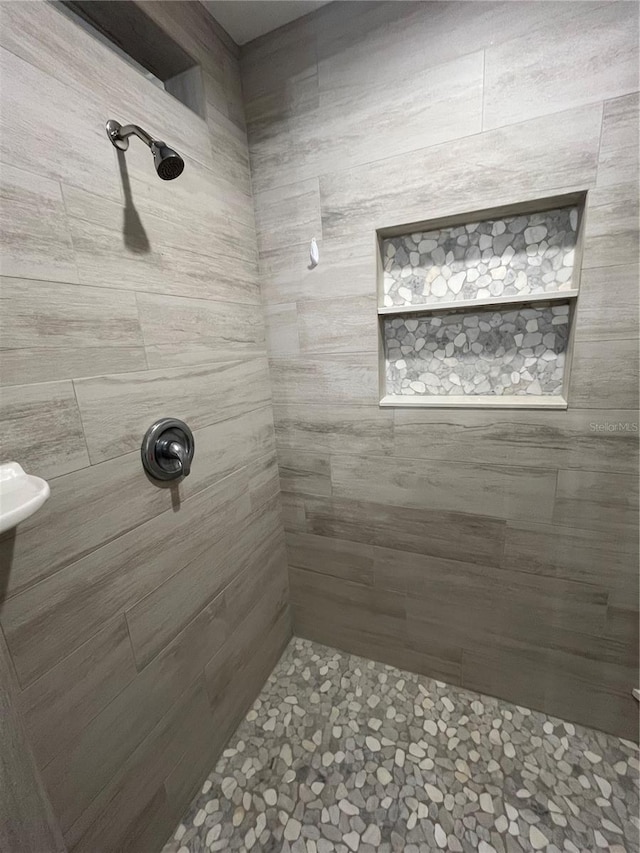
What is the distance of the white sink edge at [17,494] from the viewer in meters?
0.50

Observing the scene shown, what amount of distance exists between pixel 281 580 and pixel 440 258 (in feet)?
4.61

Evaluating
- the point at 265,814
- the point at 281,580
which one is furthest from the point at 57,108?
the point at 265,814

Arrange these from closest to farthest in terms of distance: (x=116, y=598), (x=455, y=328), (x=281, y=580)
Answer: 1. (x=116, y=598)
2. (x=455, y=328)
3. (x=281, y=580)

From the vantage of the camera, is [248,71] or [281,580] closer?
[248,71]

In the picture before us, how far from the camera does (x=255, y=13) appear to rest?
3.40 feet

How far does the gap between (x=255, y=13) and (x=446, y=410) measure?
132 centimetres

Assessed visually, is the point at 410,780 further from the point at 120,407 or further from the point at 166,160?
the point at 166,160

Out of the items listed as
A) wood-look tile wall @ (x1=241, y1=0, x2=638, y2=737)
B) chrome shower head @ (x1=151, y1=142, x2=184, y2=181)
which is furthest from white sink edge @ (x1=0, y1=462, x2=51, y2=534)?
wood-look tile wall @ (x1=241, y1=0, x2=638, y2=737)

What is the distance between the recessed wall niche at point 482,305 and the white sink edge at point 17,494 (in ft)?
3.24

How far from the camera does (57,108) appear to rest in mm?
692

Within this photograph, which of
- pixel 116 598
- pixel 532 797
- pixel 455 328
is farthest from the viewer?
pixel 455 328

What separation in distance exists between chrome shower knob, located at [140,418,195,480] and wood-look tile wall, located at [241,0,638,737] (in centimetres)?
51

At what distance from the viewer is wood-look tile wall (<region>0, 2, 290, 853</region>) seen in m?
0.66

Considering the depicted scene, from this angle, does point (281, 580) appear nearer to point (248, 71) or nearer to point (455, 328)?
point (455, 328)
